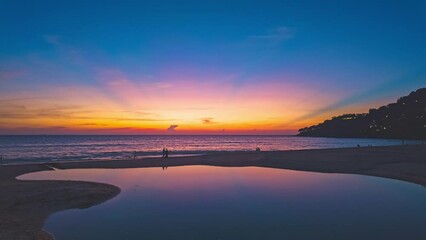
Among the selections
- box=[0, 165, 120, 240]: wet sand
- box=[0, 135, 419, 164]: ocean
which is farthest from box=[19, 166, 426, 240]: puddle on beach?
box=[0, 135, 419, 164]: ocean

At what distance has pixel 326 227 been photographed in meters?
13.2

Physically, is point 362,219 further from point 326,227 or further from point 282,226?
point 282,226

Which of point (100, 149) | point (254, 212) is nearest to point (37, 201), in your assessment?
point (254, 212)

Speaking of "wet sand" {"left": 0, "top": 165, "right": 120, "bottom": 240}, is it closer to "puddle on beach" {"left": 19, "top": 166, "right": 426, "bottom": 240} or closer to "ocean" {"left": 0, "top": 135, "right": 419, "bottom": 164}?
"puddle on beach" {"left": 19, "top": 166, "right": 426, "bottom": 240}

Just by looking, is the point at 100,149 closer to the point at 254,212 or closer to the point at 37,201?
the point at 37,201

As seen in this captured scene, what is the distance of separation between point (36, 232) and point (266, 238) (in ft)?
30.0

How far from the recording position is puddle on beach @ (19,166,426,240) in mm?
12633

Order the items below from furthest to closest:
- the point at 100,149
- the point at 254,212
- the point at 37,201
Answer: the point at 100,149 → the point at 37,201 → the point at 254,212

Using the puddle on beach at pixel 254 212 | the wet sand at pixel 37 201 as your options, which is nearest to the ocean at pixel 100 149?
the wet sand at pixel 37 201

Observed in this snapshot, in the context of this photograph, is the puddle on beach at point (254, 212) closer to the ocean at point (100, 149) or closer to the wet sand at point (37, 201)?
the wet sand at point (37, 201)

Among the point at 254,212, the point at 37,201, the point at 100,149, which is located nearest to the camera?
the point at 254,212

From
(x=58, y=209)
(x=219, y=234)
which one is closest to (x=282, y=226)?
(x=219, y=234)

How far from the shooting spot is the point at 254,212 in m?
15.9

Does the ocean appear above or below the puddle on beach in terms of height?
above
